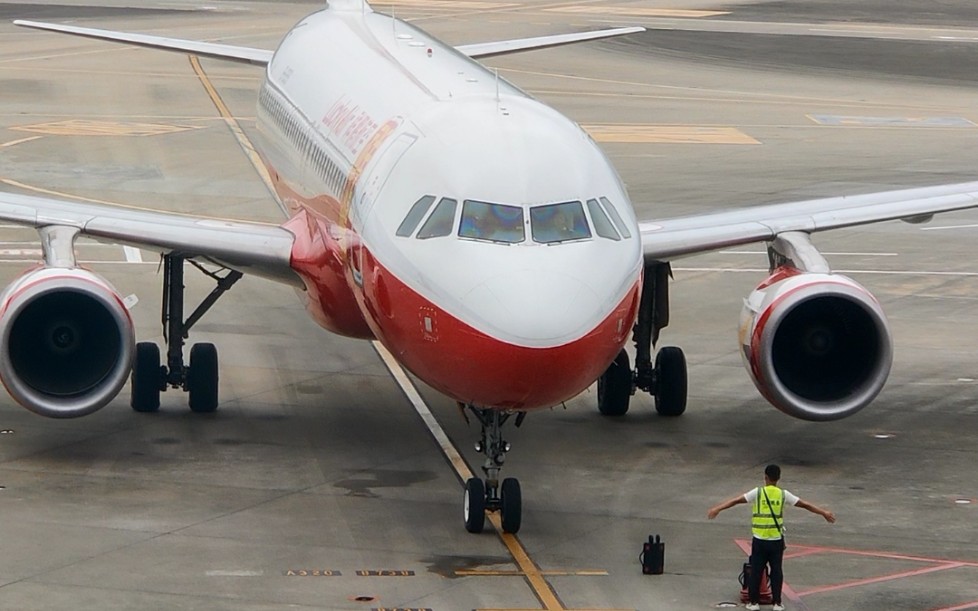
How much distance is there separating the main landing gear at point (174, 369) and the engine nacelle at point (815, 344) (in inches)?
274

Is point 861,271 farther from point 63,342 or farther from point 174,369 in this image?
point 63,342

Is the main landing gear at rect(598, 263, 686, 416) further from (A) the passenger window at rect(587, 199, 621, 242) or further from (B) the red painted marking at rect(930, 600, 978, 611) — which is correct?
(B) the red painted marking at rect(930, 600, 978, 611)

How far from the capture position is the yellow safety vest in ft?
59.7

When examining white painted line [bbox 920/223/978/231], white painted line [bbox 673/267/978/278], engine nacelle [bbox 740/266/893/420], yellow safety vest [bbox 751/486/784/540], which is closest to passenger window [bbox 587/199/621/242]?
yellow safety vest [bbox 751/486/784/540]

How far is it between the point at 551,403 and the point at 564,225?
1760mm

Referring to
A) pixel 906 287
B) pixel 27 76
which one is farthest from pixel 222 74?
pixel 906 287

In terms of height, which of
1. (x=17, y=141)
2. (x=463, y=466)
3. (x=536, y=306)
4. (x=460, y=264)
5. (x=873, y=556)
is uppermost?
(x=460, y=264)

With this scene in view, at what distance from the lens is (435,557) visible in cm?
1962

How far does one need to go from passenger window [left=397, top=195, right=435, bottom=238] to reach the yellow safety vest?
439 centimetres

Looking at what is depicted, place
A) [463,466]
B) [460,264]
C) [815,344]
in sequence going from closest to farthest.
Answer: [460,264] < [463,466] < [815,344]

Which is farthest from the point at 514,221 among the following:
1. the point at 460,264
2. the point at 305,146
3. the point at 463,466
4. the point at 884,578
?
the point at 305,146

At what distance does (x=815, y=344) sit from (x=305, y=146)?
7.77m

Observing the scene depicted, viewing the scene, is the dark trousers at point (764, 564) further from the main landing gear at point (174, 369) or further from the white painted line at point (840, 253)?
the white painted line at point (840, 253)

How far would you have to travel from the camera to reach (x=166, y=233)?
2422cm
